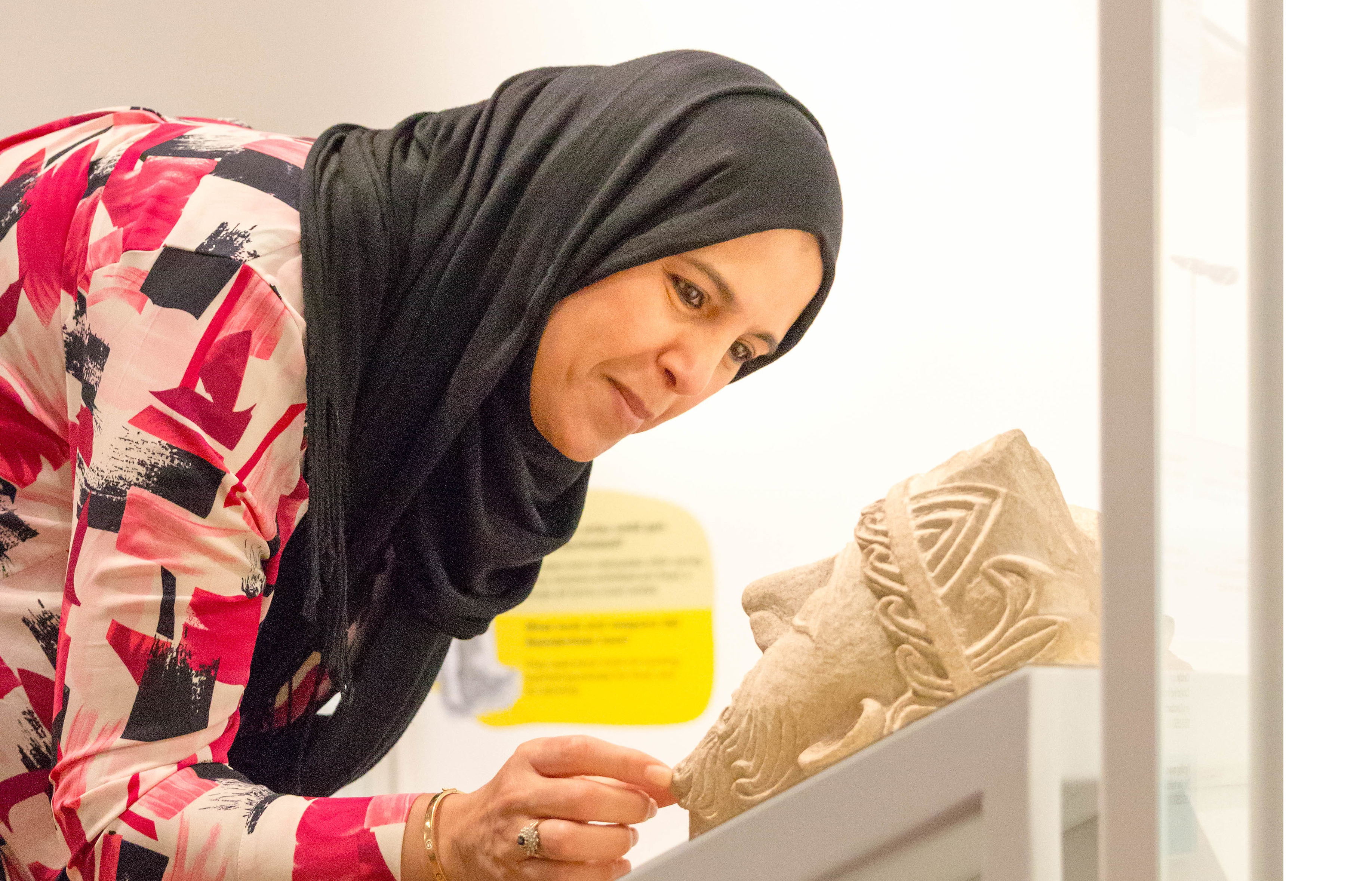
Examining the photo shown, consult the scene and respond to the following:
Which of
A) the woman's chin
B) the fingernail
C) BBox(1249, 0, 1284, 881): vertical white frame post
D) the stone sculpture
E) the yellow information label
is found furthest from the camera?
the yellow information label

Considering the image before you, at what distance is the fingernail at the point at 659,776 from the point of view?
2.30 feet

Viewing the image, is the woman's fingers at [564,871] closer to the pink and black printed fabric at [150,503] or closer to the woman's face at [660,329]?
the pink and black printed fabric at [150,503]

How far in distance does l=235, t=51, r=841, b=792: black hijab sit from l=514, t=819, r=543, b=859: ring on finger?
0.27m

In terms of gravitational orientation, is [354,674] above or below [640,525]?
below

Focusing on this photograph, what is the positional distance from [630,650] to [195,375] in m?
1.02

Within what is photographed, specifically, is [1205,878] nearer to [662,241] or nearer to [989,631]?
[989,631]

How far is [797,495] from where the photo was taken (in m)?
1.56

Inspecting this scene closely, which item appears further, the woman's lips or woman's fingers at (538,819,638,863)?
the woman's lips

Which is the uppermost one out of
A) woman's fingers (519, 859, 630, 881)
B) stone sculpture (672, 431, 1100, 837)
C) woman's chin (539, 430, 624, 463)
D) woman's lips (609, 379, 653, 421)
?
woman's lips (609, 379, 653, 421)

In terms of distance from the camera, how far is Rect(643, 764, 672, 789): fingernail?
0.70 meters

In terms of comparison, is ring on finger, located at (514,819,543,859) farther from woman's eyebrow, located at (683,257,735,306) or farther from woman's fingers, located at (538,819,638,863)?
woman's eyebrow, located at (683,257,735,306)

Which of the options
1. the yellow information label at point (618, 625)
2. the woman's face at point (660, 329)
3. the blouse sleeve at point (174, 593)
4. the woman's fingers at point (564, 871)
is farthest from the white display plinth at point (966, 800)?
the yellow information label at point (618, 625)

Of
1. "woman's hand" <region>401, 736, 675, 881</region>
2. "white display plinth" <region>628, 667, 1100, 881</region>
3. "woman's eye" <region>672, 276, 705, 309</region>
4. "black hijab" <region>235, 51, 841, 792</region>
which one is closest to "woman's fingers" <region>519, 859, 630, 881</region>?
"woman's hand" <region>401, 736, 675, 881</region>

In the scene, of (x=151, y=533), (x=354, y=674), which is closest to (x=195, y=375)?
(x=151, y=533)
